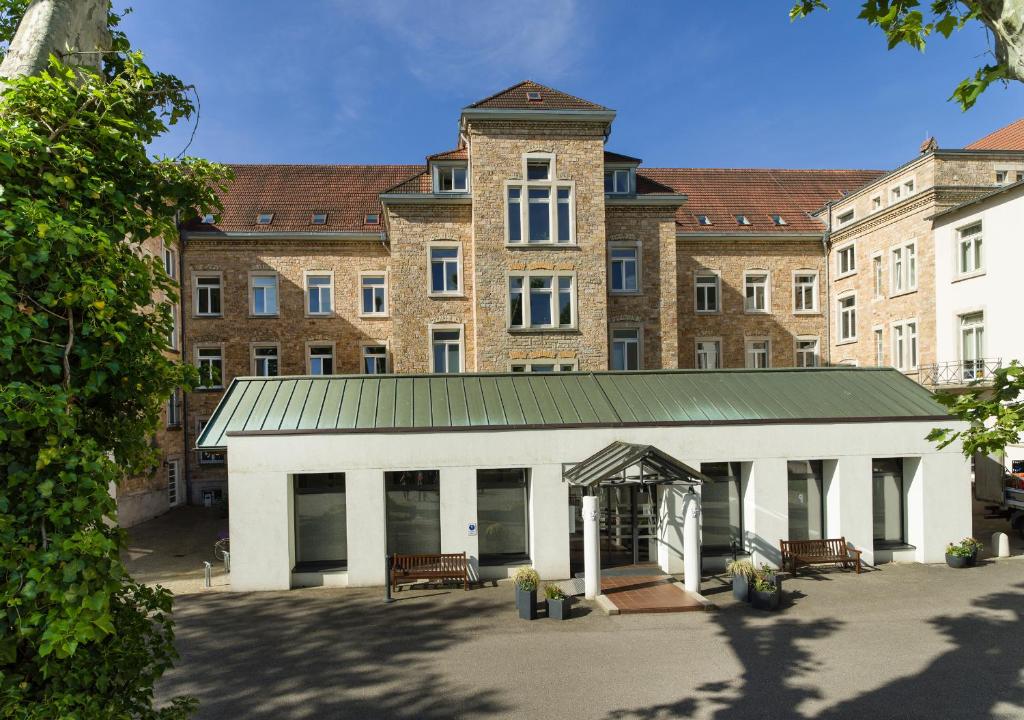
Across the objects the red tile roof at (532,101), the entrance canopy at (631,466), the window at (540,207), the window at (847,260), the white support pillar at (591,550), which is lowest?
the white support pillar at (591,550)

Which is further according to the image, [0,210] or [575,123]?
[575,123]

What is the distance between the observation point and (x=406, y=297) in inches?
982

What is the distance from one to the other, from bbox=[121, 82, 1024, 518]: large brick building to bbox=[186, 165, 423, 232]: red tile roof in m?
0.11

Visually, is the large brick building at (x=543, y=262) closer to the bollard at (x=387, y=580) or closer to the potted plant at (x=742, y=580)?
the bollard at (x=387, y=580)

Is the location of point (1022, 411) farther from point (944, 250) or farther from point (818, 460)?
point (944, 250)

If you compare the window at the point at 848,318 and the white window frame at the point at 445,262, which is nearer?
the white window frame at the point at 445,262

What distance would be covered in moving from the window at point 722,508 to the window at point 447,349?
11903 mm

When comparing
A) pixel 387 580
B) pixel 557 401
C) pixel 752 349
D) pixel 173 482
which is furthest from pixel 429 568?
pixel 752 349

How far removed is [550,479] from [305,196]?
2227cm

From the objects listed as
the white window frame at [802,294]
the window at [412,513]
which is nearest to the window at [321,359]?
the window at [412,513]

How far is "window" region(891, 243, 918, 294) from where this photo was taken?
2648 centimetres

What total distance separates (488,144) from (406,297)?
22.6 feet

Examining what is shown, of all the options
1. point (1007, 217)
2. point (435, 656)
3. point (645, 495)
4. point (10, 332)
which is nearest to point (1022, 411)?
point (10, 332)

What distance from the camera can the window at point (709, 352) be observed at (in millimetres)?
30688
